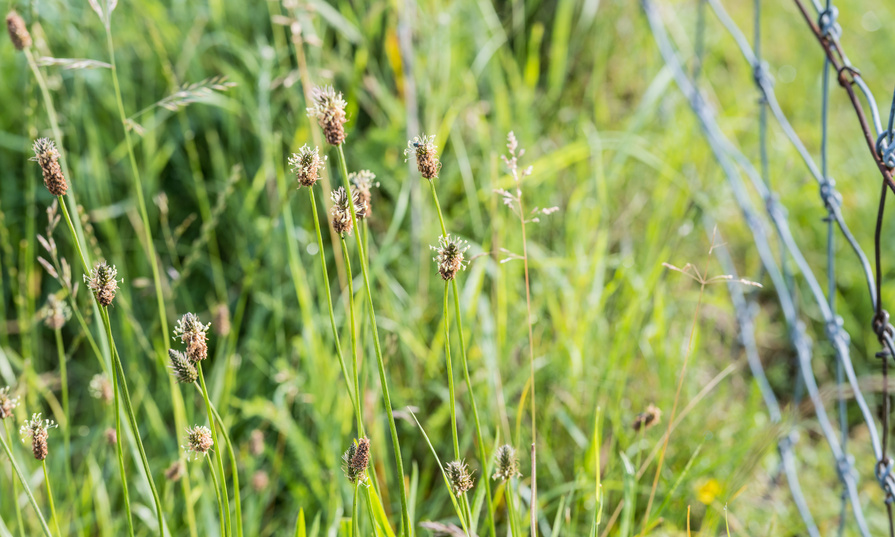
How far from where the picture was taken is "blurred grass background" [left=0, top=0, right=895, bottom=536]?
1549 mm

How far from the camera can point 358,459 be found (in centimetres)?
74

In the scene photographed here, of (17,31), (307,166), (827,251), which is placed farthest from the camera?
(827,251)

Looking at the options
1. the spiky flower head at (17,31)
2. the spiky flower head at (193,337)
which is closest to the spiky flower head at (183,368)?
the spiky flower head at (193,337)

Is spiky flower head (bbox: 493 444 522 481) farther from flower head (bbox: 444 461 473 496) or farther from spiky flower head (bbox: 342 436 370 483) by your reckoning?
spiky flower head (bbox: 342 436 370 483)

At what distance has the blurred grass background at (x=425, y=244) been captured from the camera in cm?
155

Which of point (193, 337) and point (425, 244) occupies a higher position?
point (425, 244)

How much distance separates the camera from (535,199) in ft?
6.91

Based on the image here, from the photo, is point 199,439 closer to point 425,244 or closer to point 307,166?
point 307,166

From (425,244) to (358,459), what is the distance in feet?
4.03

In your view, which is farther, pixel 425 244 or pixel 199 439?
pixel 425 244

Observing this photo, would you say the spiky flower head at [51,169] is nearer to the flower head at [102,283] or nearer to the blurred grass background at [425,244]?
the flower head at [102,283]

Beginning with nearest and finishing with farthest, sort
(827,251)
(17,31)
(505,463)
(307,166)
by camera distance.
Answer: (307,166) < (505,463) < (17,31) < (827,251)

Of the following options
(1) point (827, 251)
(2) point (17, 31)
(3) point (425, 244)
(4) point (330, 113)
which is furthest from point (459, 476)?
(1) point (827, 251)

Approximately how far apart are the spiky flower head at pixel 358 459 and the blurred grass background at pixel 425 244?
53 centimetres
